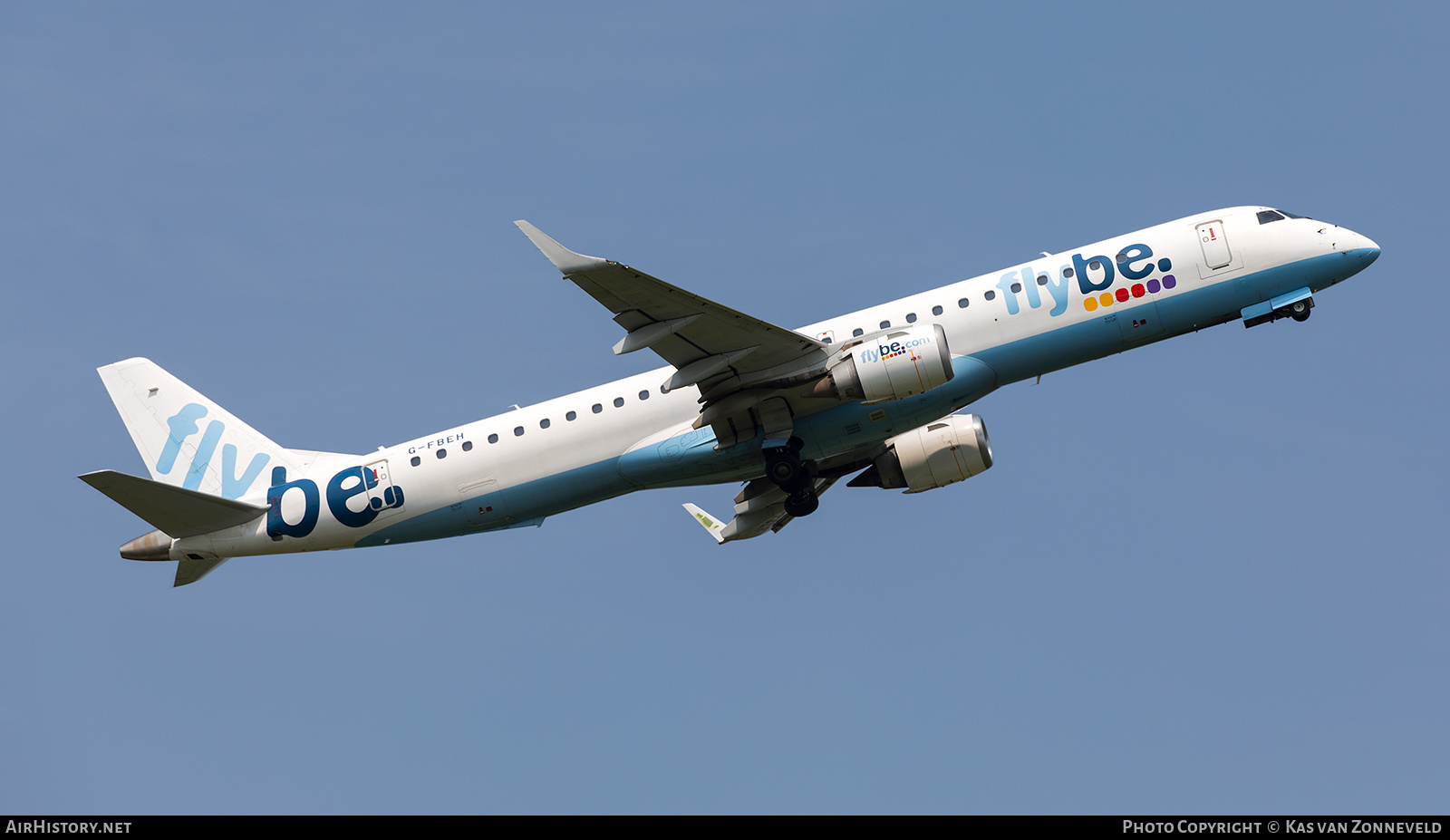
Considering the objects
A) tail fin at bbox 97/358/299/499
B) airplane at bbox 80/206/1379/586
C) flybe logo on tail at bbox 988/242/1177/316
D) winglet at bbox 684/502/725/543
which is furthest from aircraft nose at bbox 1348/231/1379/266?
tail fin at bbox 97/358/299/499

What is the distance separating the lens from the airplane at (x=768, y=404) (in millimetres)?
36438

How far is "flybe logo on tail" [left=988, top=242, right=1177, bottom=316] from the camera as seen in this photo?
3728 centimetres

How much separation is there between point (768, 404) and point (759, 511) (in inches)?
286

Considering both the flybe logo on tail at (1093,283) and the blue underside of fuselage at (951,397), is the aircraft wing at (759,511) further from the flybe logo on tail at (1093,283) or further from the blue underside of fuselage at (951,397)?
the flybe logo on tail at (1093,283)

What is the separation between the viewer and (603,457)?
39.0 meters

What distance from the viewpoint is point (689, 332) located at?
35500 millimetres

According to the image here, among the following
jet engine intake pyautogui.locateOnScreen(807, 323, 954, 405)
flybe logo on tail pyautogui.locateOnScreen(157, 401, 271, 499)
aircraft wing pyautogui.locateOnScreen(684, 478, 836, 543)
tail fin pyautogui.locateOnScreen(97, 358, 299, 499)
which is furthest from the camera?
aircraft wing pyautogui.locateOnScreen(684, 478, 836, 543)

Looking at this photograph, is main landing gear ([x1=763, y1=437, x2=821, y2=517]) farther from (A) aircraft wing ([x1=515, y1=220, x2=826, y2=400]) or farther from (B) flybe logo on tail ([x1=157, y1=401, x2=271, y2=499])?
(B) flybe logo on tail ([x1=157, y1=401, x2=271, y2=499])

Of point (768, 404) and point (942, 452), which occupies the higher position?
point (768, 404)

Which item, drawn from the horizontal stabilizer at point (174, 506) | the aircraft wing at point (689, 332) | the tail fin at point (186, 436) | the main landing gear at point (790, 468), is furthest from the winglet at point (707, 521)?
the horizontal stabilizer at point (174, 506)

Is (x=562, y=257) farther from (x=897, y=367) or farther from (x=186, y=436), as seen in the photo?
(x=186, y=436)

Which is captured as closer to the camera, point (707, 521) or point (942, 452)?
point (942, 452)

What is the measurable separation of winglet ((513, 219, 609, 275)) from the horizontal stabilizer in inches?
554

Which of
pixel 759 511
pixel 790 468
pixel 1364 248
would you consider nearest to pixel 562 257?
pixel 790 468
